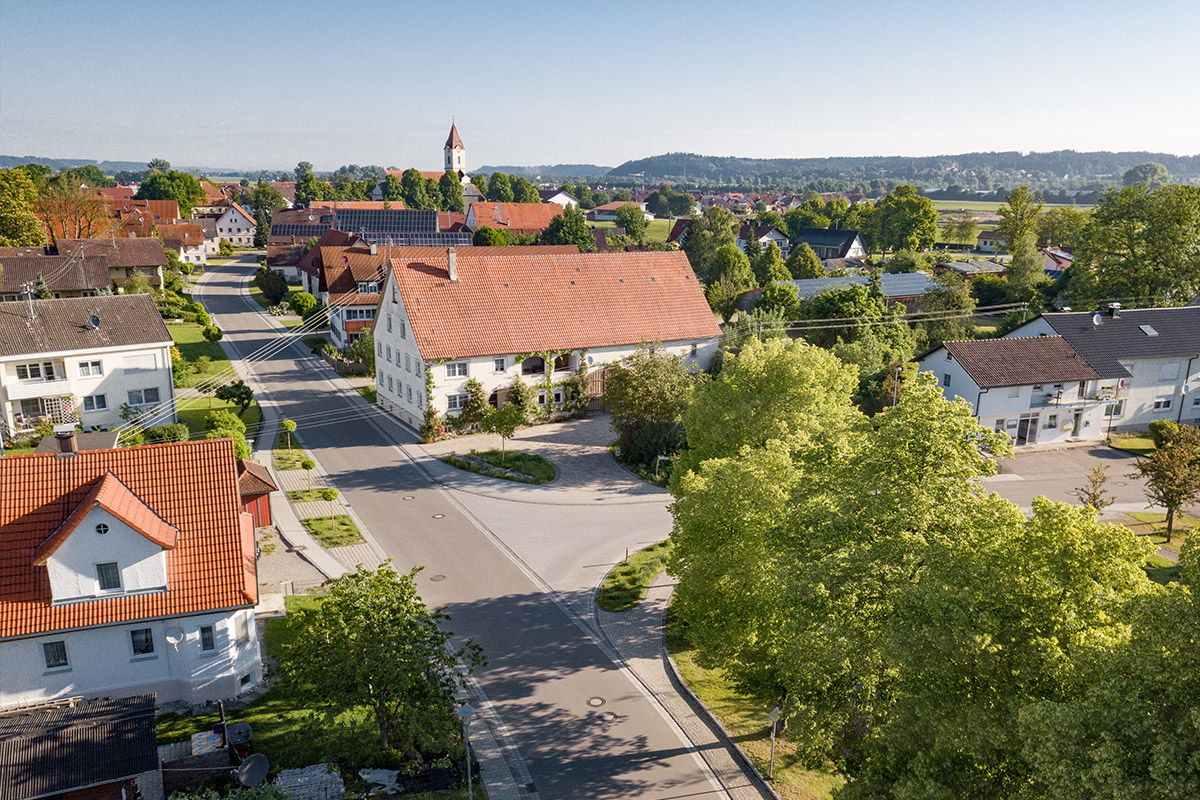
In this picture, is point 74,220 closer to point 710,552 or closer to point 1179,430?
point 710,552

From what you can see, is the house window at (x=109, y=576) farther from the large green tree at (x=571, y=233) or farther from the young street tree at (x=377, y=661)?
the large green tree at (x=571, y=233)

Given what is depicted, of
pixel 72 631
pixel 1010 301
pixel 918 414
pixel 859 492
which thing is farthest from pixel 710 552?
pixel 1010 301

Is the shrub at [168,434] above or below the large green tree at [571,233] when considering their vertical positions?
below

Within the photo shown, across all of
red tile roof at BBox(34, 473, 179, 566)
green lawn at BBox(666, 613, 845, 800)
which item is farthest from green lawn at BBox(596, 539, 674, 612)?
red tile roof at BBox(34, 473, 179, 566)

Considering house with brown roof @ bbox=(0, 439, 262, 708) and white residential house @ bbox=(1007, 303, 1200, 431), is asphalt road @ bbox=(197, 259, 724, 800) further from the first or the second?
white residential house @ bbox=(1007, 303, 1200, 431)

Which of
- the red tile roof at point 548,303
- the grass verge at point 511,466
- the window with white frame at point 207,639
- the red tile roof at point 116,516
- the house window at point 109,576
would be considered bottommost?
the grass verge at point 511,466

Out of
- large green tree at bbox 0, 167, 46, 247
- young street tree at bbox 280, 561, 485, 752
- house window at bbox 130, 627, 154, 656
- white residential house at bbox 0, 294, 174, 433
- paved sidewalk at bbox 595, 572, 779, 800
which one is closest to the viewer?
young street tree at bbox 280, 561, 485, 752

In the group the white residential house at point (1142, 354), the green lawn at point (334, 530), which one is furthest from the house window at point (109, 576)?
the white residential house at point (1142, 354)

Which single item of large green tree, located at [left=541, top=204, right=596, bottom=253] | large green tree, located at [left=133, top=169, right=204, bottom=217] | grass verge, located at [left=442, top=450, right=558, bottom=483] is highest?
large green tree, located at [left=133, top=169, right=204, bottom=217]
